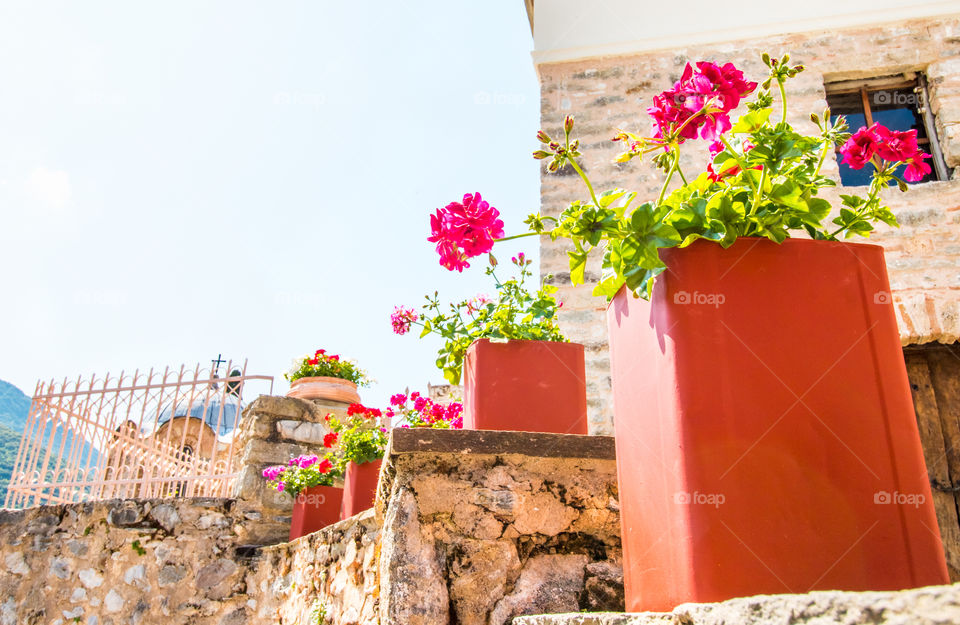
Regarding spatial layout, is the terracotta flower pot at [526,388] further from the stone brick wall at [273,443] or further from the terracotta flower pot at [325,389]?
the terracotta flower pot at [325,389]

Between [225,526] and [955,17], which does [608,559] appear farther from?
[955,17]

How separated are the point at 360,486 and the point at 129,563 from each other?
80.4 inches

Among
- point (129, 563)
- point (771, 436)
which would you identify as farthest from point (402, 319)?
point (129, 563)

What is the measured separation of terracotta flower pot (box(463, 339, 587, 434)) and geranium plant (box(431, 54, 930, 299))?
0.78 metres

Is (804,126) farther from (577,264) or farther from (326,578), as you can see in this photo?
(326,578)

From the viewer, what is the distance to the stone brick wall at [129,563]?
4051mm

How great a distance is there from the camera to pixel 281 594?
11.3 ft

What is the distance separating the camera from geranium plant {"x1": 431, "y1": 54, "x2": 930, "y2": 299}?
1.24 metres

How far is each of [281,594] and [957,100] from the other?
4937 millimetres

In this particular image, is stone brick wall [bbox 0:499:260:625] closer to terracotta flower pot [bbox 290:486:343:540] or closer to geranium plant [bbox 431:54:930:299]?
terracotta flower pot [bbox 290:486:343:540]

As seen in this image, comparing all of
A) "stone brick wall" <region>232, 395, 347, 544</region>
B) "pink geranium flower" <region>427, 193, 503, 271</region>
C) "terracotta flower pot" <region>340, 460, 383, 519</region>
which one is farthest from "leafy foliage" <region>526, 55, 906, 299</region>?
"stone brick wall" <region>232, 395, 347, 544</region>

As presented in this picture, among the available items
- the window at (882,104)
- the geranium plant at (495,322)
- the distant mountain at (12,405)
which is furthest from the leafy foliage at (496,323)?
the distant mountain at (12,405)

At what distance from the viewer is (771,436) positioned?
3.56 feet

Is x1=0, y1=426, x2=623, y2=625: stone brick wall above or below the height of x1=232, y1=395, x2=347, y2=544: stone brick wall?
below
